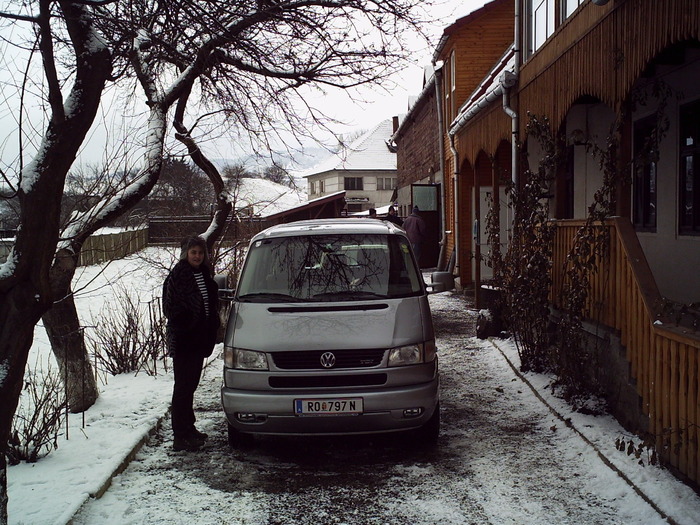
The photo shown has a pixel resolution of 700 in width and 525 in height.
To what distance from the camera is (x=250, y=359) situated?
5500 millimetres

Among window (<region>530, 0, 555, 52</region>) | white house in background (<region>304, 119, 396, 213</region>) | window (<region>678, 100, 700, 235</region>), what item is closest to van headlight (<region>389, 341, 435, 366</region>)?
window (<region>678, 100, 700, 235</region>)

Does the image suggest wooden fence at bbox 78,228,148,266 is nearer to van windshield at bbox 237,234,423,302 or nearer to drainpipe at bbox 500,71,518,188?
van windshield at bbox 237,234,423,302

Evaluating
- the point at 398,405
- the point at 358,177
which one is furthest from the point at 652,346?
the point at 358,177

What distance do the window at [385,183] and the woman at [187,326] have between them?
65370 mm

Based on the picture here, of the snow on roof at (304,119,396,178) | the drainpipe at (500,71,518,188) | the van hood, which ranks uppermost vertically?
the snow on roof at (304,119,396,178)

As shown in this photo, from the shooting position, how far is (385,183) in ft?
234

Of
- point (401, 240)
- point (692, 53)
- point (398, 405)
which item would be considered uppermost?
point (692, 53)

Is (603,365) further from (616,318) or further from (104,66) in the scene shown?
(104,66)

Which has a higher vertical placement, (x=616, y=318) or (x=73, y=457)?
(x=616, y=318)

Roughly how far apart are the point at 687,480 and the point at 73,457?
4487 mm

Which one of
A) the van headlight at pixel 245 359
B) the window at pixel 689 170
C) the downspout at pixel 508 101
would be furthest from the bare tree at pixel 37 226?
the downspout at pixel 508 101

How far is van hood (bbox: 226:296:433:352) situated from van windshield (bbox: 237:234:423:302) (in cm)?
18

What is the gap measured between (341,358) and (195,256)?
5.47ft

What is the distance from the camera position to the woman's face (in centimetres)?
607
